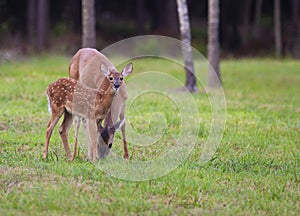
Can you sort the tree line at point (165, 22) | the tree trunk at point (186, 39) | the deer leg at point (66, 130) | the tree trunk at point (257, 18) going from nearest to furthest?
1. the deer leg at point (66, 130)
2. the tree trunk at point (186, 39)
3. the tree line at point (165, 22)
4. the tree trunk at point (257, 18)

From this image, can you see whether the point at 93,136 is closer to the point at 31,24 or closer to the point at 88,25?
the point at 88,25

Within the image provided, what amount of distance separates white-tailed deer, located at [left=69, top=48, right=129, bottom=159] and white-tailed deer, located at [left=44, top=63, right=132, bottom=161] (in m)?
0.11

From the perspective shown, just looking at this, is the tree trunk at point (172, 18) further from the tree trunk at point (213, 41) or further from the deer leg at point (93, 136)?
the deer leg at point (93, 136)

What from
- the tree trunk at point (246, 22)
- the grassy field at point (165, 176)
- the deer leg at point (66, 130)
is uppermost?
the deer leg at point (66, 130)

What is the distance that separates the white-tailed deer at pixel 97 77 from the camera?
26.8 ft

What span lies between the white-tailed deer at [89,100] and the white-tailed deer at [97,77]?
0.35 feet

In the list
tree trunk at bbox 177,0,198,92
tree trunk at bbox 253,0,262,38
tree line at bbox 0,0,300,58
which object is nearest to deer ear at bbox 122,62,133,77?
tree trunk at bbox 177,0,198,92

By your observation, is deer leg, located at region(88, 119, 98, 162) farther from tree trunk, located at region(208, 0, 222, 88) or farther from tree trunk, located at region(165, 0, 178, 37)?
tree trunk, located at region(165, 0, 178, 37)

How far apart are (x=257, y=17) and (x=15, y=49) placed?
14.6 meters

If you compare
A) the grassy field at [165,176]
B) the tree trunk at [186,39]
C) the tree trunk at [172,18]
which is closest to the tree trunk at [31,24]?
the tree trunk at [172,18]

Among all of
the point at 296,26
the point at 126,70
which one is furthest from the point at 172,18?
the point at 126,70

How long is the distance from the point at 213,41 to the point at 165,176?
9.57 m

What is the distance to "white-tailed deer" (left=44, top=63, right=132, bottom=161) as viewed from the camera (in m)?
7.98

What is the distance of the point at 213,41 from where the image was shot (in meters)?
16.9
